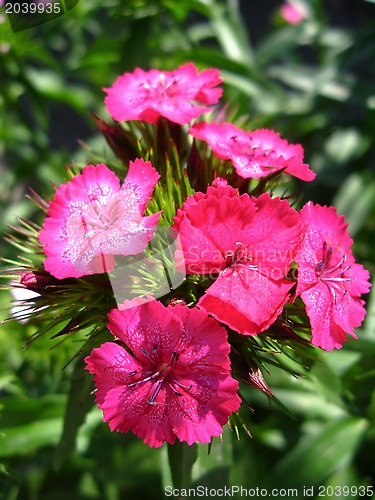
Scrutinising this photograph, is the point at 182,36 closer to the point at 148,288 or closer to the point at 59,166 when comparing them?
the point at 59,166

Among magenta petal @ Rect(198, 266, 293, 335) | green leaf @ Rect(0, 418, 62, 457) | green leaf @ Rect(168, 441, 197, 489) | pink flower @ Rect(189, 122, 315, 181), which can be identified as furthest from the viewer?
green leaf @ Rect(0, 418, 62, 457)

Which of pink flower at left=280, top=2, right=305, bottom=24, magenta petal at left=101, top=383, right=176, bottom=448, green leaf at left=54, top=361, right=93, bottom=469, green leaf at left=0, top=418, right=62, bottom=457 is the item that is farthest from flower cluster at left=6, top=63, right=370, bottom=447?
A: pink flower at left=280, top=2, right=305, bottom=24

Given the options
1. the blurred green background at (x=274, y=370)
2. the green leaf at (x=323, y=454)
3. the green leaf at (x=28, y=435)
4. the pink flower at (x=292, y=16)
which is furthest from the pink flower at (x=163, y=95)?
the pink flower at (x=292, y=16)

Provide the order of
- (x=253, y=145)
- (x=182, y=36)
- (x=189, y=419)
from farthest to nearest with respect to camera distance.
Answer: (x=182, y=36), (x=253, y=145), (x=189, y=419)

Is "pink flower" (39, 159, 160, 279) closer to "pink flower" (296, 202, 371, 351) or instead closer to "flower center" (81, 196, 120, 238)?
"flower center" (81, 196, 120, 238)

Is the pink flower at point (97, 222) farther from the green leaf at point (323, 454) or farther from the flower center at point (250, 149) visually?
the green leaf at point (323, 454)

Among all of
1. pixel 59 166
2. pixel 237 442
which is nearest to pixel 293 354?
pixel 237 442
